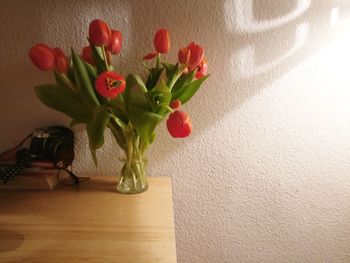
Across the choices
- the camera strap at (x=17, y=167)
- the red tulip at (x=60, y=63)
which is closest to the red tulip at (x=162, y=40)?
the red tulip at (x=60, y=63)

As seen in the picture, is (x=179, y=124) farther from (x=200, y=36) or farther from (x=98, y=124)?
(x=200, y=36)

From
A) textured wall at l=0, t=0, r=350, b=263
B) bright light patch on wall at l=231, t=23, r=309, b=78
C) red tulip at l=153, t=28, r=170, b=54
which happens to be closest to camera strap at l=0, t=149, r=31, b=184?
textured wall at l=0, t=0, r=350, b=263

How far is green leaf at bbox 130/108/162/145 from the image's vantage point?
541 mm

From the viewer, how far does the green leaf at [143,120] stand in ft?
1.77

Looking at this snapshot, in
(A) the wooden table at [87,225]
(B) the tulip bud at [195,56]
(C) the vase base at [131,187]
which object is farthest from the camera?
(C) the vase base at [131,187]

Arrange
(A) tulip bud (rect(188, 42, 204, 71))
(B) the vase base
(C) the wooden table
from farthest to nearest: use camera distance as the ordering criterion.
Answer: (B) the vase base
(A) tulip bud (rect(188, 42, 204, 71))
(C) the wooden table

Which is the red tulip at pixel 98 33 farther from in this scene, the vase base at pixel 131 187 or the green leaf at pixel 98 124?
the vase base at pixel 131 187

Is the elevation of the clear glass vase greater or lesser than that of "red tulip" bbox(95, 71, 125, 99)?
lesser

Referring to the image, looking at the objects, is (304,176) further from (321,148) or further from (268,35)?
(268,35)

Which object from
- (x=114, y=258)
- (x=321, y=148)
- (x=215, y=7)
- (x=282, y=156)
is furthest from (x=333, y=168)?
(x=114, y=258)

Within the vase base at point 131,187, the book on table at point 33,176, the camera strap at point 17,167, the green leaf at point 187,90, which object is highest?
the green leaf at point 187,90

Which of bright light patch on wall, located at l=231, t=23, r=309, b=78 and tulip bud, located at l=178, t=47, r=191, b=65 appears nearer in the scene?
tulip bud, located at l=178, t=47, r=191, b=65

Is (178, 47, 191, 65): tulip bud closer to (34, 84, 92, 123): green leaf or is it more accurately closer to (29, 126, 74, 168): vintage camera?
(34, 84, 92, 123): green leaf

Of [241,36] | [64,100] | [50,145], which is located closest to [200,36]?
[241,36]
